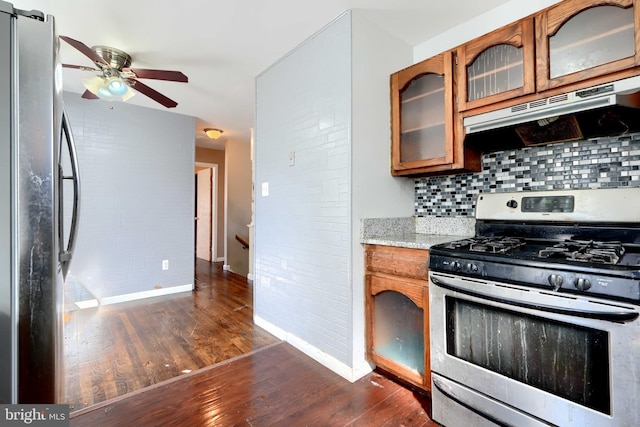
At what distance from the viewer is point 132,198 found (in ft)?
12.1

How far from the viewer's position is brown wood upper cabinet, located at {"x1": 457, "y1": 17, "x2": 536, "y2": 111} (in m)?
1.60

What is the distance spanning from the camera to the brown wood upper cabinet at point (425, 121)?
1890 millimetres

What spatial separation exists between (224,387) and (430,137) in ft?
6.60

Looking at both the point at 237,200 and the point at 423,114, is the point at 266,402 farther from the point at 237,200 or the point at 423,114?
the point at 237,200

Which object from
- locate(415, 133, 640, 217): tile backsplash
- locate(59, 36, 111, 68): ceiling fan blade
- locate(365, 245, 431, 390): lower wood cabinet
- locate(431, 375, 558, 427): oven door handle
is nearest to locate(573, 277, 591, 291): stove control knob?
locate(431, 375, 558, 427): oven door handle

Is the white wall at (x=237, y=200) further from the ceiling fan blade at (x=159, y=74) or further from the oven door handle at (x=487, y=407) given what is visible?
the oven door handle at (x=487, y=407)

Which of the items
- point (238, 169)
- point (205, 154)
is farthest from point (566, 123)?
point (205, 154)

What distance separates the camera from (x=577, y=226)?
162 centimetres

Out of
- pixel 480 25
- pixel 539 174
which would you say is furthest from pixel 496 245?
pixel 480 25

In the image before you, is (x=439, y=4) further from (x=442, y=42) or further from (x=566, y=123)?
(x=566, y=123)

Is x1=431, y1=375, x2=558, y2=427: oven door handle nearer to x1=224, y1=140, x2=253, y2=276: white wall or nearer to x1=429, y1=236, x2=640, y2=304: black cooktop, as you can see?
x1=429, y1=236, x2=640, y2=304: black cooktop

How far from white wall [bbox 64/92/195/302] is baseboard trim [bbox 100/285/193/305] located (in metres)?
0.01

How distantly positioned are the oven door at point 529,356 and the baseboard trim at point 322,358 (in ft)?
1.71

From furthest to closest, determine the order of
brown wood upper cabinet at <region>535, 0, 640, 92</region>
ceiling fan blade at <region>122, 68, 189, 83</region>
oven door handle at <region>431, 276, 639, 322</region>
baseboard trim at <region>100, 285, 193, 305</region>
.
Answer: baseboard trim at <region>100, 285, 193, 305</region>, ceiling fan blade at <region>122, 68, 189, 83</region>, brown wood upper cabinet at <region>535, 0, 640, 92</region>, oven door handle at <region>431, 276, 639, 322</region>
